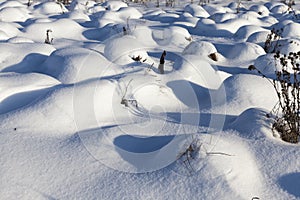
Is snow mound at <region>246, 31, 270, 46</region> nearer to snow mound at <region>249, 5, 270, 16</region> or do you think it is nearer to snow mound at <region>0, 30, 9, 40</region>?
snow mound at <region>249, 5, 270, 16</region>

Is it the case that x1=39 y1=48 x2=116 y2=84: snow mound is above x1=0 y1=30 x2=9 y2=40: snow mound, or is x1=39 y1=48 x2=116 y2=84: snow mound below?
above

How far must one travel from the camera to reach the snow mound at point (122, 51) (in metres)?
3.38

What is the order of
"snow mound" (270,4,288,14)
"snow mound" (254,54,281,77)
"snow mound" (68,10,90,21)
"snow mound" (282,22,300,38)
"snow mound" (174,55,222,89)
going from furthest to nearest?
"snow mound" (270,4,288,14) → "snow mound" (68,10,90,21) → "snow mound" (282,22,300,38) → "snow mound" (254,54,281,77) → "snow mound" (174,55,222,89)

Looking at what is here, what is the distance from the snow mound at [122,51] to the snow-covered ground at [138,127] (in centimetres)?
1

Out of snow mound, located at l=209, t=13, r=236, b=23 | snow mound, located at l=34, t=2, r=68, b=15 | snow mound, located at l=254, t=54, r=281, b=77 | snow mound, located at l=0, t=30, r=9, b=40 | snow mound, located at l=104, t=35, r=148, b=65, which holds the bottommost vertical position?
snow mound, located at l=209, t=13, r=236, b=23

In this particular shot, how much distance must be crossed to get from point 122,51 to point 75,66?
65 cm

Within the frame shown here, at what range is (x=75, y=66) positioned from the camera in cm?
299

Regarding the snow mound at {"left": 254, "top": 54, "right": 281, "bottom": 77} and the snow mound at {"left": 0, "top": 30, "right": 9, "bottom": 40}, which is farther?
the snow mound at {"left": 0, "top": 30, "right": 9, "bottom": 40}

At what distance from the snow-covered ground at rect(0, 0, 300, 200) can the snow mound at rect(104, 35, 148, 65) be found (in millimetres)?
13

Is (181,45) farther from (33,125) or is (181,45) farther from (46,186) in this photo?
(46,186)

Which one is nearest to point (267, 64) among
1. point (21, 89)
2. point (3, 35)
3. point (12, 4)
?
point (21, 89)

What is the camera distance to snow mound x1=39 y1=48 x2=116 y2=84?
2908 mm

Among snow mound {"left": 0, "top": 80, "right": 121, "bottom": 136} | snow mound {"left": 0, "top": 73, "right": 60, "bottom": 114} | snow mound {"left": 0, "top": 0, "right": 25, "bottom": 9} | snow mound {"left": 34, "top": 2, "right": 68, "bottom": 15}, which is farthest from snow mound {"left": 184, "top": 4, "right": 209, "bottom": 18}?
snow mound {"left": 0, "top": 80, "right": 121, "bottom": 136}

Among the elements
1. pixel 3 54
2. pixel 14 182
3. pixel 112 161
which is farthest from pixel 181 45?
pixel 14 182
